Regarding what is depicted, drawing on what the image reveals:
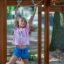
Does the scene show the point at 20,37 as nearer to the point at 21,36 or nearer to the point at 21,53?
the point at 21,36

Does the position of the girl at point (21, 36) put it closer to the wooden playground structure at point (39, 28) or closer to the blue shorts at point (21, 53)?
the blue shorts at point (21, 53)

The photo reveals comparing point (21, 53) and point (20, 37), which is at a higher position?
point (20, 37)

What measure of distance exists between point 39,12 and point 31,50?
1159 mm

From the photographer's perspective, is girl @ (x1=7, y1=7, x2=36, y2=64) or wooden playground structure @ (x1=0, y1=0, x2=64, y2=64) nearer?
wooden playground structure @ (x1=0, y1=0, x2=64, y2=64)

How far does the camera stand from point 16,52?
3.99 metres

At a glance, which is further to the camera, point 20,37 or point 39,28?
point 39,28

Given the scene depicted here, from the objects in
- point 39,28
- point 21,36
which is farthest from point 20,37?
point 39,28

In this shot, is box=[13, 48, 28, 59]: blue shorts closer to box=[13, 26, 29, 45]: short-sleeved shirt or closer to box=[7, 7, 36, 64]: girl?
box=[7, 7, 36, 64]: girl

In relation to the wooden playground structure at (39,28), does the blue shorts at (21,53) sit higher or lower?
lower

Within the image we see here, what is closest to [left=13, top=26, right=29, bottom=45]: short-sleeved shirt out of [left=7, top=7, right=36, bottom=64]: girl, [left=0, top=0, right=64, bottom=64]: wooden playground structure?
[left=7, top=7, right=36, bottom=64]: girl

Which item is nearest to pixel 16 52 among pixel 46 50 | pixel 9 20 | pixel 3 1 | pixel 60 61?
pixel 46 50

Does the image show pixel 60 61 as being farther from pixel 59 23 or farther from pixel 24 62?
pixel 24 62

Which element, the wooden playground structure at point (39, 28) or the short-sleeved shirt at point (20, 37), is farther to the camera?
the short-sleeved shirt at point (20, 37)

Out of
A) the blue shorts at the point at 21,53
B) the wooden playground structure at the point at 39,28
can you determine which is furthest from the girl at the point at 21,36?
the wooden playground structure at the point at 39,28
